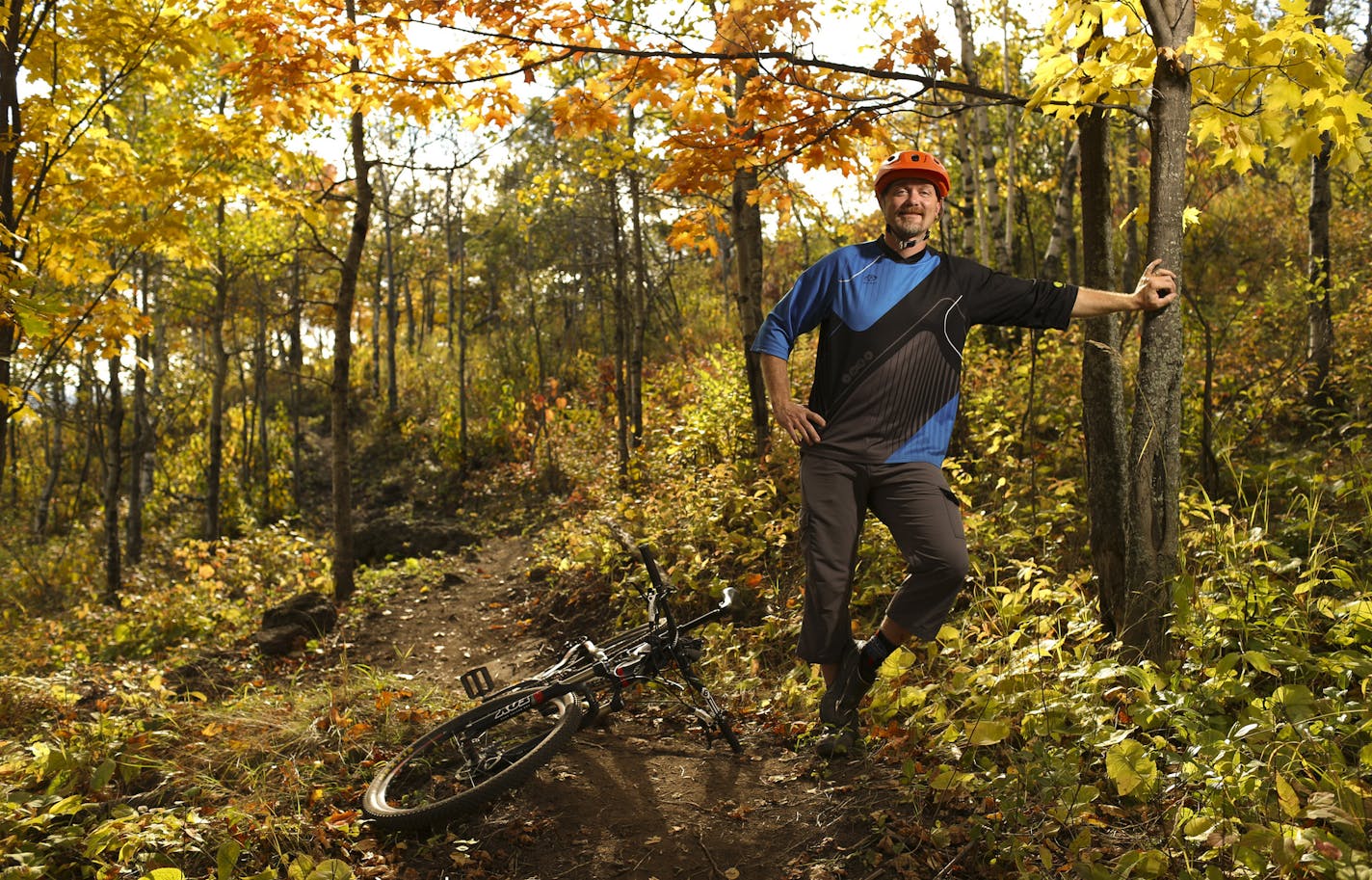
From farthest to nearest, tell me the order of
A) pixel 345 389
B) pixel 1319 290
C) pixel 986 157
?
pixel 986 157
pixel 345 389
pixel 1319 290

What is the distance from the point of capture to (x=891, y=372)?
372 cm

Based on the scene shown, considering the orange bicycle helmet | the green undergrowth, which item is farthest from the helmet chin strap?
the green undergrowth

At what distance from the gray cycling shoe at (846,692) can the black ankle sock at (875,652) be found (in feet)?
0.08

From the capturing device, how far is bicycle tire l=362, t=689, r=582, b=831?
359 centimetres

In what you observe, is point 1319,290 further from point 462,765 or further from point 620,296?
point 620,296

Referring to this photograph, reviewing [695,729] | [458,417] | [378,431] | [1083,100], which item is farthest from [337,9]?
[378,431]

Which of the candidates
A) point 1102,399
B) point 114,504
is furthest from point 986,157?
point 114,504

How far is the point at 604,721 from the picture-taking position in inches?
192

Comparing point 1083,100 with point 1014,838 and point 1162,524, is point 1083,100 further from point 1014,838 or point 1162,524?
point 1014,838

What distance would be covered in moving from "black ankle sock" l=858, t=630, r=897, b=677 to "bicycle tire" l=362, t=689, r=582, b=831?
1291mm

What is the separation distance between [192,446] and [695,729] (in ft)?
60.4

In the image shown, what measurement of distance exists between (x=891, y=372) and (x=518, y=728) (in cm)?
261

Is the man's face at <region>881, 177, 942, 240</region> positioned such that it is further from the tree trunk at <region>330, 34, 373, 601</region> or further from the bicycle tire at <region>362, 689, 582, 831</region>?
the tree trunk at <region>330, 34, 373, 601</region>

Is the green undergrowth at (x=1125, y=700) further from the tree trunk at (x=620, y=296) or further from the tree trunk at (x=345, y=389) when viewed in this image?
the tree trunk at (x=620, y=296)
